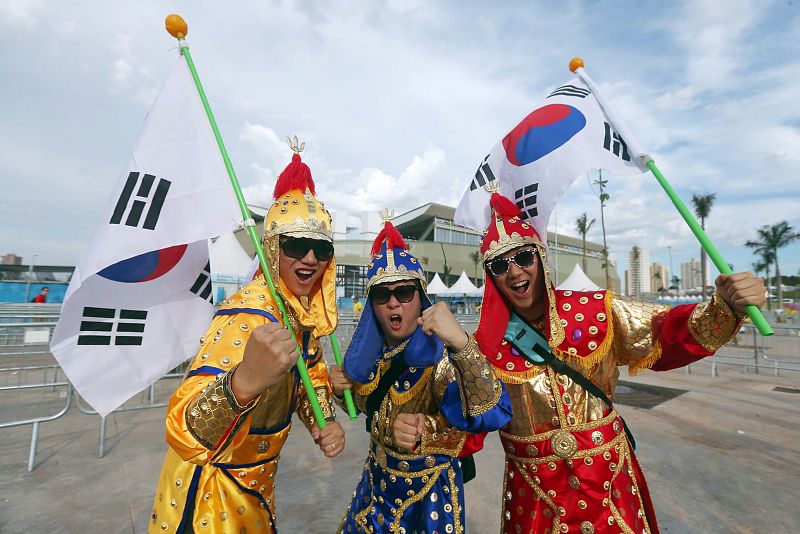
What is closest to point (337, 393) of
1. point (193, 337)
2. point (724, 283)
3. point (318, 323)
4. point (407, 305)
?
point (318, 323)

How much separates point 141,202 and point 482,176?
8.86 feet

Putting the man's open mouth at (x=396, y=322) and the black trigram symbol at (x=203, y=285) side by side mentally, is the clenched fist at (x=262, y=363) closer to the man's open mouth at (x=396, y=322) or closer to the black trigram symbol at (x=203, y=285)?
the man's open mouth at (x=396, y=322)

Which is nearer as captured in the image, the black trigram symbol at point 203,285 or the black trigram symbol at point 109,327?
the black trigram symbol at point 109,327

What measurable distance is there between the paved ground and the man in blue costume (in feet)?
5.76

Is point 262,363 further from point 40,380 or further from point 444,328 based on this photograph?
point 40,380

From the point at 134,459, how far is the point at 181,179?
448 cm

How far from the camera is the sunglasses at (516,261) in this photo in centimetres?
234

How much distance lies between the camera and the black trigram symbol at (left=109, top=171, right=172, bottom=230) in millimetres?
2230

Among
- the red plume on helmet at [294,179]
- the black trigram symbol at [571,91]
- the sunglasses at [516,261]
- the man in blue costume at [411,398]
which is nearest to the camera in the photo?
A: the man in blue costume at [411,398]

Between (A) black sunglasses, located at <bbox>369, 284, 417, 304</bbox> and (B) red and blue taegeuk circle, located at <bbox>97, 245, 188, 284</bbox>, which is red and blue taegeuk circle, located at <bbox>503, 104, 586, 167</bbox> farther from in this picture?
(B) red and blue taegeuk circle, located at <bbox>97, 245, 188, 284</bbox>

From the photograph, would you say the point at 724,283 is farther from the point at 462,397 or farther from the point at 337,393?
the point at 337,393

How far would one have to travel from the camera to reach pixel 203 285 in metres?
2.97

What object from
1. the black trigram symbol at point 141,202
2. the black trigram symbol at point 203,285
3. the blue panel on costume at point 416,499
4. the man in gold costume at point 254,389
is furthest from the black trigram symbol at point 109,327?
the blue panel on costume at point 416,499

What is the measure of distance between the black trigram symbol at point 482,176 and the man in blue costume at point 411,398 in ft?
4.52
